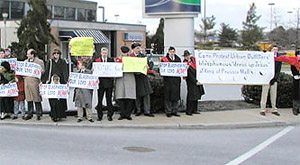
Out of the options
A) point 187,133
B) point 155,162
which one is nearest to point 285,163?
point 155,162

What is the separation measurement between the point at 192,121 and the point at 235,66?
2.78m

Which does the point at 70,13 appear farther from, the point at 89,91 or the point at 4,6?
the point at 89,91

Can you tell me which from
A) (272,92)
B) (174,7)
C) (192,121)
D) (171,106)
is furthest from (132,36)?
(192,121)

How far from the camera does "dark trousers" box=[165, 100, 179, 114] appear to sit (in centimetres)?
1319

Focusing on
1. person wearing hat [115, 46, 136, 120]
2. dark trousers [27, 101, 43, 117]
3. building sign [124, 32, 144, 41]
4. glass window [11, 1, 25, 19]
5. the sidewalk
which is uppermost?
glass window [11, 1, 25, 19]

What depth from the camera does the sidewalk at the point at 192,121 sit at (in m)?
12.0

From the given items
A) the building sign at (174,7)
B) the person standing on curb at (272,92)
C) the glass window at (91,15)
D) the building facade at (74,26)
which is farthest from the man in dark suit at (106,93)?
the glass window at (91,15)

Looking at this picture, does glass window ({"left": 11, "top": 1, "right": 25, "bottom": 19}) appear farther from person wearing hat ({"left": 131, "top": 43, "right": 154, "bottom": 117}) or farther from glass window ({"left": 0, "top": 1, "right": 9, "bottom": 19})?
person wearing hat ({"left": 131, "top": 43, "right": 154, "bottom": 117})

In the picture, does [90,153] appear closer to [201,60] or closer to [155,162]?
[155,162]

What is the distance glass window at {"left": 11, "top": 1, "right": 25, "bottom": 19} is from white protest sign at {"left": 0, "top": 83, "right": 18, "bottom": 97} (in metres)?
51.3

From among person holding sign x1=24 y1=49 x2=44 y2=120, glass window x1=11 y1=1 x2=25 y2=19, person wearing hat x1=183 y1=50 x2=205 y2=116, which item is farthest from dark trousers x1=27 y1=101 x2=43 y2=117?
glass window x1=11 y1=1 x2=25 y2=19

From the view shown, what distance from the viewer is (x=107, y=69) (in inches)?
496

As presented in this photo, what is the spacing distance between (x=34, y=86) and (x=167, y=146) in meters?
4.49

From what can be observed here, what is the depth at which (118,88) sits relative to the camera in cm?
1270
